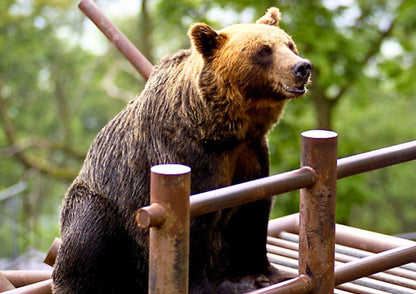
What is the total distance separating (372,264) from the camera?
314 cm

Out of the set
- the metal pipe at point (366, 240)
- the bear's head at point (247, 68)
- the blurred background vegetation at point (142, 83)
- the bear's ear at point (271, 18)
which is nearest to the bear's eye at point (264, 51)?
the bear's head at point (247, 68)

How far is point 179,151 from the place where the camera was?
131 inches

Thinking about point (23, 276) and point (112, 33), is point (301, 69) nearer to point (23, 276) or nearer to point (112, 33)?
point (112, 33)

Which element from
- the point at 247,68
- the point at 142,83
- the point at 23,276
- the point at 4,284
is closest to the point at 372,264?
the point at 247,68

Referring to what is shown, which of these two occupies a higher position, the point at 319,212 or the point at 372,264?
the point at 319,212

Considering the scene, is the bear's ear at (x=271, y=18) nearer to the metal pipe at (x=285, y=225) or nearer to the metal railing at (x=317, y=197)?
the metal railing at (x=317, y=197)

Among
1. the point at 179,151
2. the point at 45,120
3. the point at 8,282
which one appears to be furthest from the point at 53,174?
the point at 179,151

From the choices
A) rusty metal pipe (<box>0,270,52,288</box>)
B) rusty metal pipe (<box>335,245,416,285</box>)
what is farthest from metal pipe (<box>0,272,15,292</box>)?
rusty metal pipe (<box>335,245,416,285</box>)

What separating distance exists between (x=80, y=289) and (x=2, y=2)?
1385 cm

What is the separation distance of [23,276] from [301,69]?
2201mm

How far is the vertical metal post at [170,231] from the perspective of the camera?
2.37 m

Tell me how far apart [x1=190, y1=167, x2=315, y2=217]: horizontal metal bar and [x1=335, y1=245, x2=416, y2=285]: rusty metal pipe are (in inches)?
18.3

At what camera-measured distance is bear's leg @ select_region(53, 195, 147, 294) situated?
11.5 ft

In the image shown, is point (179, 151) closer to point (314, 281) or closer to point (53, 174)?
point (314, 281)
